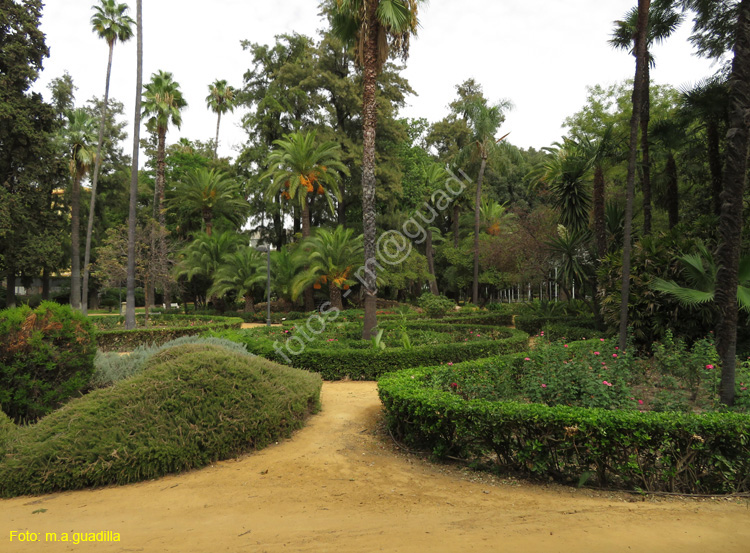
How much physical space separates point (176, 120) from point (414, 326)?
27165mm

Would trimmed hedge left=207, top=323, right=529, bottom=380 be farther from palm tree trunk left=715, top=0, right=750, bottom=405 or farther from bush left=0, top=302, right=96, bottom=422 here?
palm tree trunk left=715, top=0, right=750, bottom=405

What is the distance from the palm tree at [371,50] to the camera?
41.6 feet

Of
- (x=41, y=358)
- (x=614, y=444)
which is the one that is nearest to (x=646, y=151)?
(x=614, y=444)

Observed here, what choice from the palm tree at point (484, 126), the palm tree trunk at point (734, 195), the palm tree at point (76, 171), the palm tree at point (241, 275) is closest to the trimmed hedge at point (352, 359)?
the palm tree trunk at point (734, 195)

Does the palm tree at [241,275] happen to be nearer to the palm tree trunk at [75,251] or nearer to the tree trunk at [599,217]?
the palm tree trunk at [75,251]

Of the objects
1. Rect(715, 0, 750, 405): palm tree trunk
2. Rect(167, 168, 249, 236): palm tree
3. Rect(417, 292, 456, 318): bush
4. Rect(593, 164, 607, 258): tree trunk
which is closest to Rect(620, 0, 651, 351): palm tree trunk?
Rect(715, 0, 750, 405): palm tree trunk

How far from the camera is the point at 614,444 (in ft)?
14.5

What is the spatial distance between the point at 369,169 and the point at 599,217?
8.05 m

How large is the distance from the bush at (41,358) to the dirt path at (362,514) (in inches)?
106

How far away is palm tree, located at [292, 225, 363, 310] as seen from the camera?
79.5ft

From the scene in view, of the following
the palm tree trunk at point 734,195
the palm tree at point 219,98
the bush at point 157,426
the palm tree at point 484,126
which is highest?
the palm tree at point 219,98

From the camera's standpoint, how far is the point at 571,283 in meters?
17.4

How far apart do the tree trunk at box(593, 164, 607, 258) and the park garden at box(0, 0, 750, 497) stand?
0.09 meters

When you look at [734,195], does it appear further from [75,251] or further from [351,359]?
[75,251]
